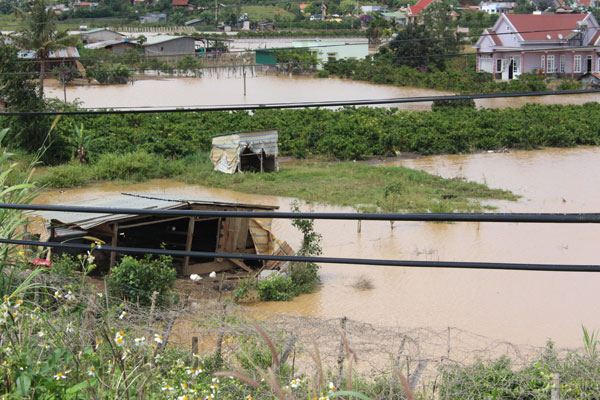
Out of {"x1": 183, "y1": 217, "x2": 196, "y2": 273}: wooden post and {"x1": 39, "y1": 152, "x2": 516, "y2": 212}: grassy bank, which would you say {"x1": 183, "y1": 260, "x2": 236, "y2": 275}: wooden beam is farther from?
{"x1": 39, "y1": 152, "x2": 516, "y2": 212}: grassy bank

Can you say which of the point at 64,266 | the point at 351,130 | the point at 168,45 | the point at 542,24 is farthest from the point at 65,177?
the point at 542,24

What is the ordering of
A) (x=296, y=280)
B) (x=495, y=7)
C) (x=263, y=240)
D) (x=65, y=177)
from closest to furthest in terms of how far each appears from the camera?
(x=296, y=280), (x=263, y=240), (x=65, y=177), (x=495, y=7)

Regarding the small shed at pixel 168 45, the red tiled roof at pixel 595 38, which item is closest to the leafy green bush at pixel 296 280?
the red tiled roof at pixel 595 38

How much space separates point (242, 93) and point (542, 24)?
1962 cm

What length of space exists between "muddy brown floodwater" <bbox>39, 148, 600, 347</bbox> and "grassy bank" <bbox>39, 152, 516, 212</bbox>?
1.80 feet

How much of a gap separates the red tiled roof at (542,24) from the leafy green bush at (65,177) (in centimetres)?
3117

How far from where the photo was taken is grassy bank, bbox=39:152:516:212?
18.5 m

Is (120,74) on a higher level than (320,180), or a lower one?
higher

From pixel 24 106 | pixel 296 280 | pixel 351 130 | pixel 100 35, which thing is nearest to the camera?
pixel 296 280

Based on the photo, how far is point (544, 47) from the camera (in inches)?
1750

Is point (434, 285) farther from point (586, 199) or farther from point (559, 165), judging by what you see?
point (559, 165)

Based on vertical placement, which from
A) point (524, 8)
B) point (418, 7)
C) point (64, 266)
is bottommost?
point (64, 266)

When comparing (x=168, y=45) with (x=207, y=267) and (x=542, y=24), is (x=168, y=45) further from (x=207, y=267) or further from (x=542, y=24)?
(x=207, y=267)

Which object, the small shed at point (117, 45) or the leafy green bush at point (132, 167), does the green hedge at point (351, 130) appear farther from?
the small shed at point (117, 45)
